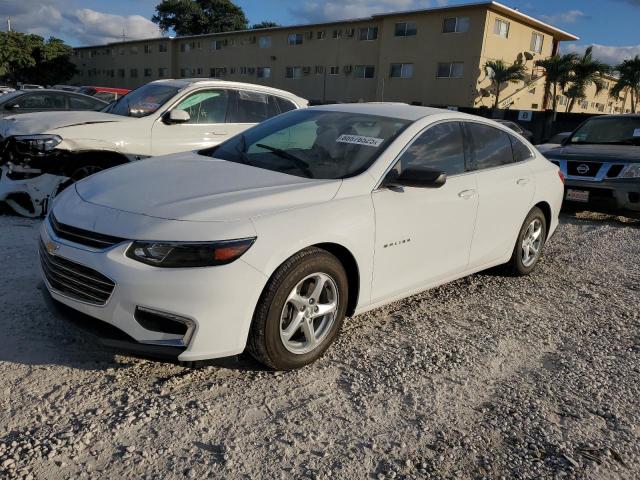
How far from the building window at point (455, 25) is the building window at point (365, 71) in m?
5.96

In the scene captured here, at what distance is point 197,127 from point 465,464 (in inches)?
225

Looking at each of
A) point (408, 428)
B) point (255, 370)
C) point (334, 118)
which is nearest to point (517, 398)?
point (408, 428)

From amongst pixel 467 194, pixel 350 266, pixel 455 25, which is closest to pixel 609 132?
pixel 467 194

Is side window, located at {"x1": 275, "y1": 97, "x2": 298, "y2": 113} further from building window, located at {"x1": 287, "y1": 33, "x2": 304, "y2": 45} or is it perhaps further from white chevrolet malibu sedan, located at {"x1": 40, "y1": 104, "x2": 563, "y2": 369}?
building window, located at {"x1": 287, "y1": 33, "x2": 304, "y2": 45}

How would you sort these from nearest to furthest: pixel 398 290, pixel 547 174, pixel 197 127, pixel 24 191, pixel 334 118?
pixel 398 290 < pixel 334 118 < pixel 547 174 < pixel 24 191 < pixel 197 127

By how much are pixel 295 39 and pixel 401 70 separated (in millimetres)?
10594

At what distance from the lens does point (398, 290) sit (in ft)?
12.4

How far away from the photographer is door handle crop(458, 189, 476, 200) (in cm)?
417

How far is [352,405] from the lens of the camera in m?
2.97

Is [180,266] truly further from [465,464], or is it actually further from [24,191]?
[24,191]

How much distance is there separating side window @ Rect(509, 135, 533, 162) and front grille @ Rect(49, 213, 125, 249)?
144 inches

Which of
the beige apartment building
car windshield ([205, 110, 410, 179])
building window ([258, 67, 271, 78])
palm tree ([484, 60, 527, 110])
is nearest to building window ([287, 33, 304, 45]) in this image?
the beige apartment building

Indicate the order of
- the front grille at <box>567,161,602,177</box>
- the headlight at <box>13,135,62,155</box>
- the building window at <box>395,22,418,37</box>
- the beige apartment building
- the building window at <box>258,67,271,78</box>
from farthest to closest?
the building window at <box>258,67,271,78</box>, the building window at <box>395,22,418,37</box>, the beige apartment building, the front grille at <box>567,161,602,177</box>, the headlight at <box>13,135,62,155</box>

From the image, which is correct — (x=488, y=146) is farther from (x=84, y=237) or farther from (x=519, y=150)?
(x=84, y=237)
